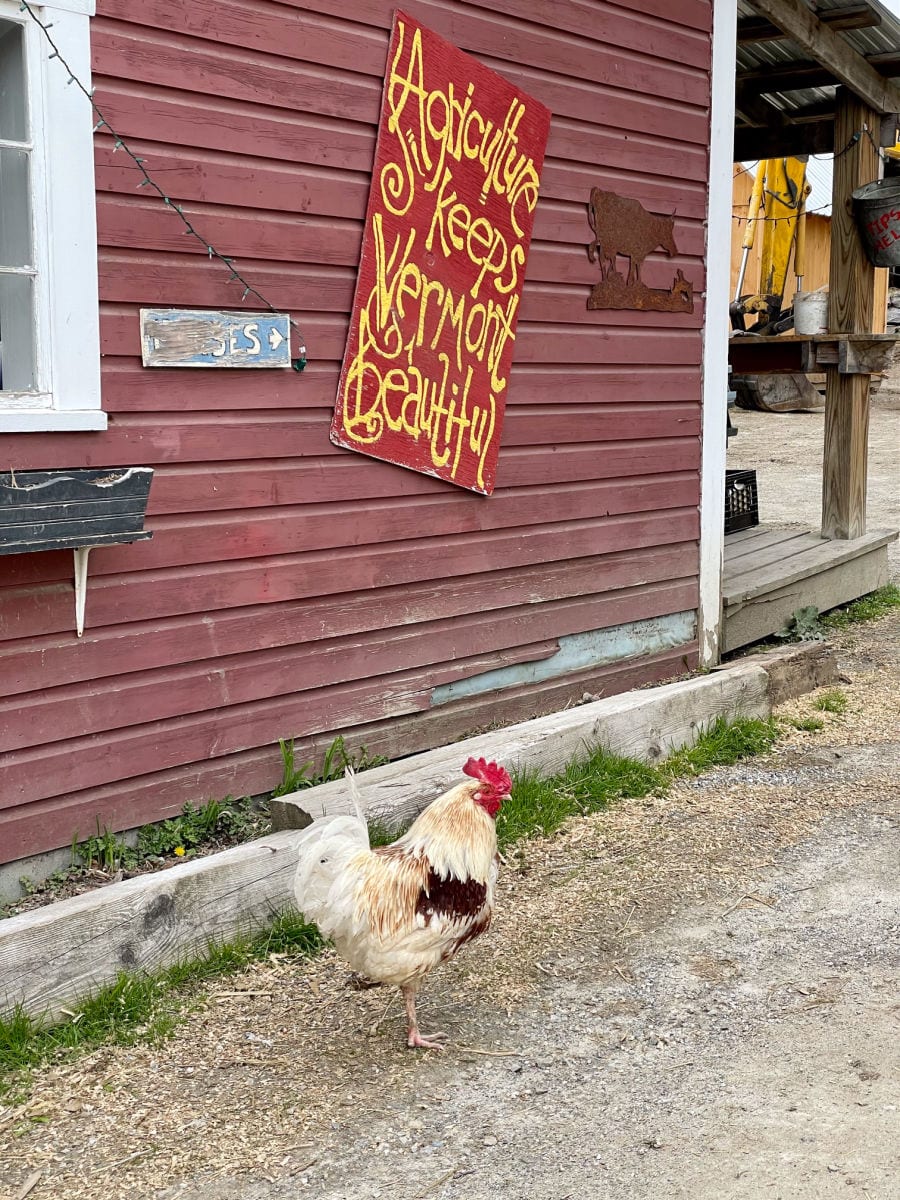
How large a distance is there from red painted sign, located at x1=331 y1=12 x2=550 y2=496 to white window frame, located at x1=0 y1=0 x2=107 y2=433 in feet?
3.75

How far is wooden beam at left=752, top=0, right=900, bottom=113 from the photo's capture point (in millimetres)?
7309

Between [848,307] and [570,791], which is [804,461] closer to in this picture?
[848,307]

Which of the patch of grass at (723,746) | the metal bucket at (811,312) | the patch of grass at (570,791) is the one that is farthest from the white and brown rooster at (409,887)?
the metal bucket at (811,312)

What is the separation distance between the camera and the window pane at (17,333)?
3787 mm

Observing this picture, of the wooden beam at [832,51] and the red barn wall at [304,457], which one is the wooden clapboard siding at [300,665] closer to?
the red barn wall at [304,457]

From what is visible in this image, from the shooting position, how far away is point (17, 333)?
381 cm

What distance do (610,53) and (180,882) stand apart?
4.31m

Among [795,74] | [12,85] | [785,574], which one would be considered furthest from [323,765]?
[795,74]

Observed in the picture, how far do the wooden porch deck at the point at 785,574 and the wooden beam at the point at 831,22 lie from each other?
10.8ft

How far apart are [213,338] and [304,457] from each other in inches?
23.5

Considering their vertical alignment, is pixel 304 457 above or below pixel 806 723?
above

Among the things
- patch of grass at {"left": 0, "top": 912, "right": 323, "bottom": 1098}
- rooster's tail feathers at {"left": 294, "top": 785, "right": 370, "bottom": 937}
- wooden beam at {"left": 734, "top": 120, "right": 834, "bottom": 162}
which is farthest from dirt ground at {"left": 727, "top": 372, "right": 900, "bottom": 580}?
rooster's tail feathers at {"left": 294, "top": 785, "right": 370, "bottom": 937}

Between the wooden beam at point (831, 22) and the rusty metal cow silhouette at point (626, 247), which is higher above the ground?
the wooden beam at point (831, 22)

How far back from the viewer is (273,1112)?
3111 millimetres
